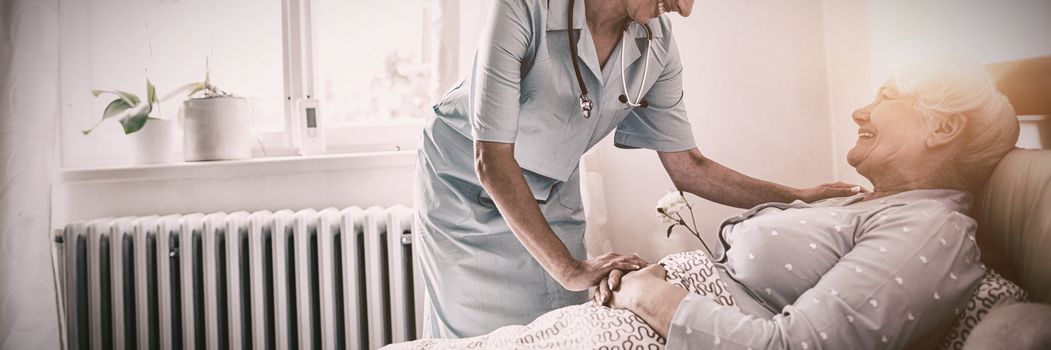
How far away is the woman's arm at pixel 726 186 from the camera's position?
904 millimetres

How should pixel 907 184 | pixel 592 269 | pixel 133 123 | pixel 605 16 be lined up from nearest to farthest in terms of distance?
pixel 907 184, pixel 592 269, pixel 605 16, pixel 133 123

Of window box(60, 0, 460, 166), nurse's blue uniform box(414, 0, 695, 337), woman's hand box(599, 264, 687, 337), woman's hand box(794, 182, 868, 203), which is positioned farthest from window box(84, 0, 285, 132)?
woman's hand box(794, 182, 868, 203)

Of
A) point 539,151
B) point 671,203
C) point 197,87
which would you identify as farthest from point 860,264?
point 197,87

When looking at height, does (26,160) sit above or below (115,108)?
below

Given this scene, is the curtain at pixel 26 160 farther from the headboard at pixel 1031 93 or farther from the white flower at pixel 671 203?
the headboard at pixel 1031 93

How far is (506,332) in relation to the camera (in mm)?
893

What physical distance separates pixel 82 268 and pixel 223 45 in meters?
0.75

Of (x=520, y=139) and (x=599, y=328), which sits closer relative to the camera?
(x=599, y=328)

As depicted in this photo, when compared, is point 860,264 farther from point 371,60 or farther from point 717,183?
point 371,60

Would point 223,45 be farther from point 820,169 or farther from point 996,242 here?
point 996,242

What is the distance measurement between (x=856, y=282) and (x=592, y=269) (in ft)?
1.08

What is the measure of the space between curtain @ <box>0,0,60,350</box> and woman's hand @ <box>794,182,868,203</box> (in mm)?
1746

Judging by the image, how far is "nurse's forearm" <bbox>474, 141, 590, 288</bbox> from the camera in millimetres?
887

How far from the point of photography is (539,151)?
1.03 meters
